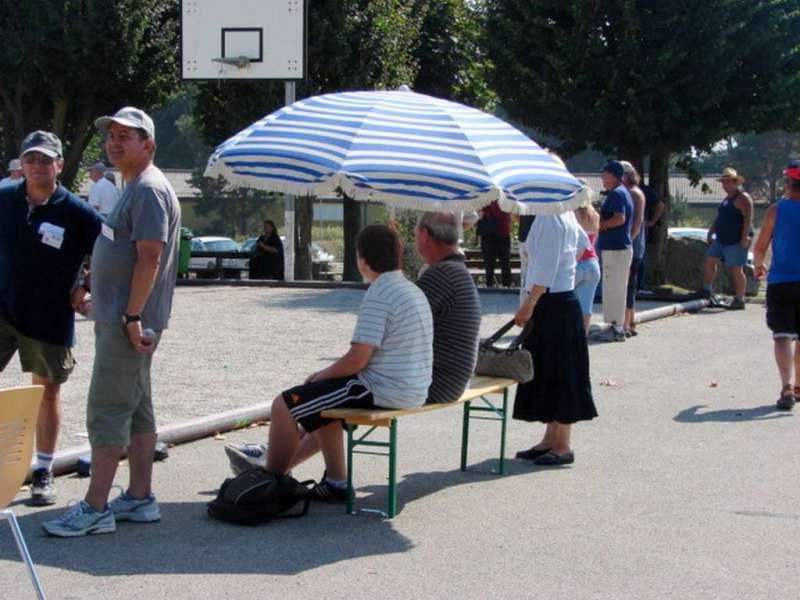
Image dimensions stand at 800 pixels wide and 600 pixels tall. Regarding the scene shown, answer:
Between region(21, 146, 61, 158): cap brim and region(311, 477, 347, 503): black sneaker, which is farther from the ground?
region(21, 146, 61, 158): cap brim

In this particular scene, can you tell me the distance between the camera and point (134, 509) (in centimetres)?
684

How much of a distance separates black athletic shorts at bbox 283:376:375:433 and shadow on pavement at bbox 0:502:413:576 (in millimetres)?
521

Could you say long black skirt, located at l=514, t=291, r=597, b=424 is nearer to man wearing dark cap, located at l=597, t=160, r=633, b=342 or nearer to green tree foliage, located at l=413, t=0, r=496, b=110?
man wearing dark cap, located at l=597, t=160, r=633, b=342

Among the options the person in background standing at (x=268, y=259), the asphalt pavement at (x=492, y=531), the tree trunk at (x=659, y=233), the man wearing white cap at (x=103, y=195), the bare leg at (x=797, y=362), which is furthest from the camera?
the person in background standing at (x=268, y=259)

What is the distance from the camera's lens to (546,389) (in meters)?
8.47

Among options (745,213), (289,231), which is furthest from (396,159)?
(289,231)

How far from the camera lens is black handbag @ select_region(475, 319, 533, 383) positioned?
819 cm

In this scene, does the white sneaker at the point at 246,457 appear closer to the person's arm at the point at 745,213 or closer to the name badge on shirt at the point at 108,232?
the name badge on shirt at the point at 108,232

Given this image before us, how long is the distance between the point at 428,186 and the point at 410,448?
2.57 metres

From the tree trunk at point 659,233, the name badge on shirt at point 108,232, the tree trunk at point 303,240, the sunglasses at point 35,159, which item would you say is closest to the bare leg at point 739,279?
the tree trunk at point 659,233

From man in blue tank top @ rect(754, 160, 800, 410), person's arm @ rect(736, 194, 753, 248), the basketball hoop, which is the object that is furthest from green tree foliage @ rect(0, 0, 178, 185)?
man in blue tank top @ rect(754, 160, 800, 410)

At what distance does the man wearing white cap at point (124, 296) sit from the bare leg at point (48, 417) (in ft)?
2.24

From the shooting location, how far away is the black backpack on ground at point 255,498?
6.81 m

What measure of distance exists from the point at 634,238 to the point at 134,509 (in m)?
9.46
